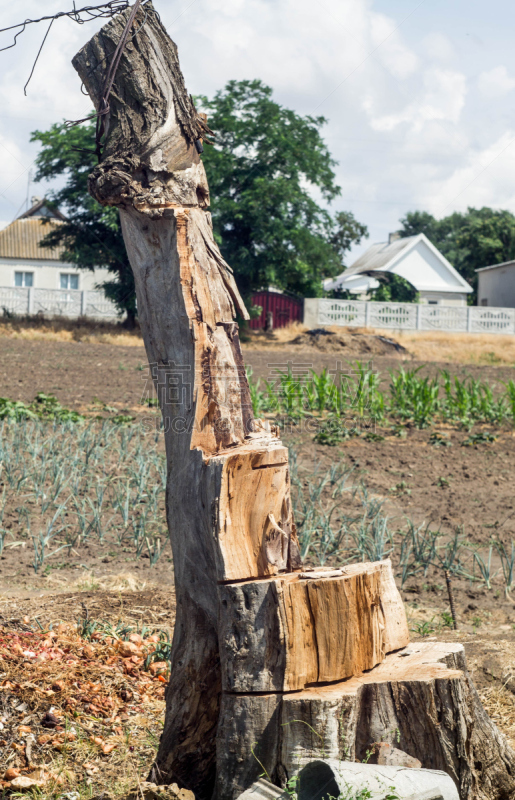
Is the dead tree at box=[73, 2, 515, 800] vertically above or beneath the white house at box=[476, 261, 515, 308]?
beneath

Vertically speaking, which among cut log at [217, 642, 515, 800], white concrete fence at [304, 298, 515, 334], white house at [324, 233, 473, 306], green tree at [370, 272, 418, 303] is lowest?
cut log at [217, 642, 515, 800]

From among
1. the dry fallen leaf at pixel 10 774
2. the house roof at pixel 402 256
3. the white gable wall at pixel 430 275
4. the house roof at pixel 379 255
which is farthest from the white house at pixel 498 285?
the dry fallen leaf at pixel 10 774

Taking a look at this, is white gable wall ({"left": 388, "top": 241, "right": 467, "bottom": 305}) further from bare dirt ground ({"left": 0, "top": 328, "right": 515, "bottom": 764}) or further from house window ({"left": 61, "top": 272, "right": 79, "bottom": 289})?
bare dirt ground ({"left": 0, "top": 328, "right": 515, "bottom": 764})

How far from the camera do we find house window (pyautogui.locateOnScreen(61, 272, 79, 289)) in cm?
3472

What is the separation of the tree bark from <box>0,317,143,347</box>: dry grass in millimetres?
14229

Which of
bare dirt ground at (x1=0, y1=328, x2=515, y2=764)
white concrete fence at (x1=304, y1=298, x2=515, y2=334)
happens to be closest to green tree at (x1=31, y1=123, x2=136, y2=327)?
white concrete fence at (x1=304, y1=298, x2=515, y2=334)

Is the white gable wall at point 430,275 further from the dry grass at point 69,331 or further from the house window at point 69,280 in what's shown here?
the dry grass at point 69,331

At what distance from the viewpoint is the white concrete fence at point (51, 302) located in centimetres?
2294

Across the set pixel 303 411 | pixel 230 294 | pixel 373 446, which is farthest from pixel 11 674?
pixel 303 411

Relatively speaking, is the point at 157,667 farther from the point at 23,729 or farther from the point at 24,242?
the point at 24,242

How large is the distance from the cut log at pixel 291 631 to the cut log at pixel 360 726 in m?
0.04

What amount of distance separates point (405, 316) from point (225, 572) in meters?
22.1

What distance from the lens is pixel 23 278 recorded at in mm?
→ 34594

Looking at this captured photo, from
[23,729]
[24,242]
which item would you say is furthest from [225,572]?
[24,242]
